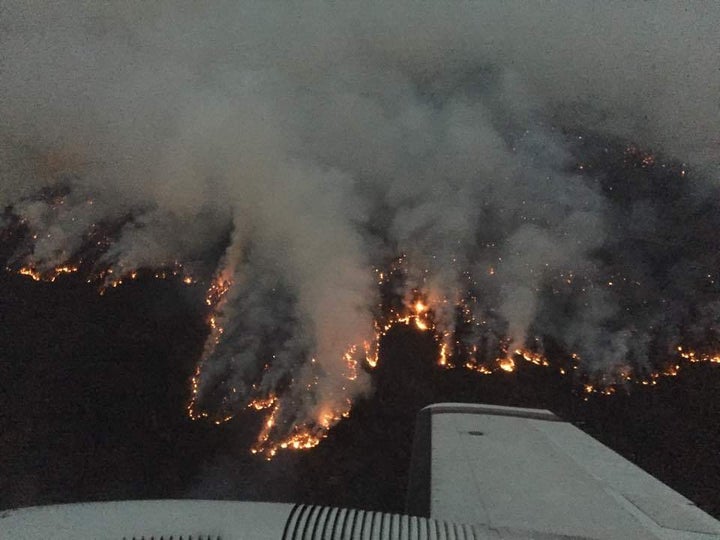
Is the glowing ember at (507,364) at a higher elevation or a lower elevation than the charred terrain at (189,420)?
higher

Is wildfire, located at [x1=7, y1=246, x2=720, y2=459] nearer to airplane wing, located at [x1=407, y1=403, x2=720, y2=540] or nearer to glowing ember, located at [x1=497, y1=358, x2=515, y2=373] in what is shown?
glowing ember, located at [x1=497, y1=358, x2=515, y2=373]

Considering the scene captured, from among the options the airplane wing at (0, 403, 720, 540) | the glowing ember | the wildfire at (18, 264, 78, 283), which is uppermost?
the wildfire at (18, 264, 78, 283)

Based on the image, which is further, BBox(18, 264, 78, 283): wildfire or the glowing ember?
BBox(18, 264, 78, 283): wildfire

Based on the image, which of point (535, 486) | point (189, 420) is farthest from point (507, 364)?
point (535, 486)

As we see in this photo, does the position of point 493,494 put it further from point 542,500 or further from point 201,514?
point 201,514

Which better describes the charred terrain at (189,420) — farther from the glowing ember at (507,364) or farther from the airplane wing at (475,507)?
the airplane wing at (475,507)

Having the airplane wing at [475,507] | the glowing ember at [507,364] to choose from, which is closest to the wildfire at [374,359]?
the glowing ember at [507,364]

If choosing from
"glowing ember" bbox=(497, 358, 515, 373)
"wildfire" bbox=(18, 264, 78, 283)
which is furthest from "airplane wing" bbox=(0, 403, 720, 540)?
"wildfire" bbox=(18, 264, 78, 283)

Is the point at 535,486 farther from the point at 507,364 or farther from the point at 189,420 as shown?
the point at 507,364
